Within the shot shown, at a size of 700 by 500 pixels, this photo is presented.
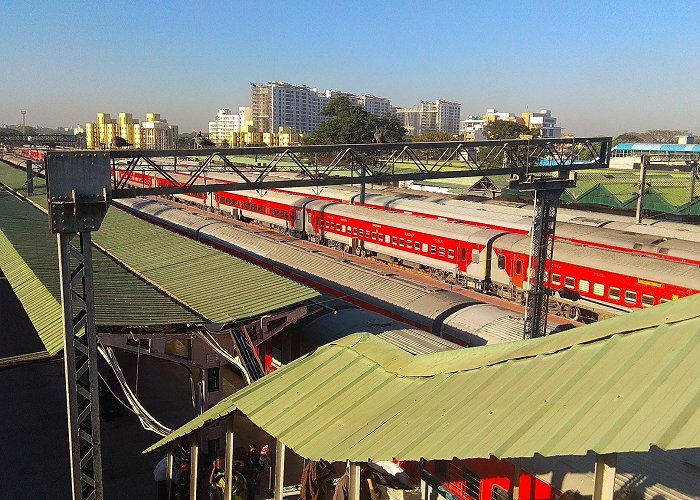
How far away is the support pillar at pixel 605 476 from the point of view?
15.0 ft

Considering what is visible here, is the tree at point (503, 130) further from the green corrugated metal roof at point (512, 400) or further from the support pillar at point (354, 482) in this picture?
the support pillar at point (354, 482)

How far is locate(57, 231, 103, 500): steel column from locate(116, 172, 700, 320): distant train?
19.1 m

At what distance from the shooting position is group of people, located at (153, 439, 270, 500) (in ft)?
38.2

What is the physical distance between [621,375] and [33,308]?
49.3 feet

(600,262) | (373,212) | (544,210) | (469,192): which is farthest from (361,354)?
(469,192)

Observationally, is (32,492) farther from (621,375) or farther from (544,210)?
(544,210)

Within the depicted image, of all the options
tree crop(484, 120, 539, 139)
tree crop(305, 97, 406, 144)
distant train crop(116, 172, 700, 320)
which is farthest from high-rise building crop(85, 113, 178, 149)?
distant train crop(116, 172, 700, 320)

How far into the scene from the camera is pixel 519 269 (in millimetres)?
28234

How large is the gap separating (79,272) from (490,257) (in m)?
22.7

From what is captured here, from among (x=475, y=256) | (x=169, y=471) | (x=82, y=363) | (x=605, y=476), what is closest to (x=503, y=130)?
(x=475, y=256)

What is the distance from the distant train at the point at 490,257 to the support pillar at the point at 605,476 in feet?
64.1

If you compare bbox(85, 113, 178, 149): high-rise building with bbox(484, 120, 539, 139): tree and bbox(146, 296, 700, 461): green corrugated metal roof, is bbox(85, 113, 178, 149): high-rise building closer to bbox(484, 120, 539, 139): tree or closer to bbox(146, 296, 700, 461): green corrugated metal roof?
bbox(484, 120, 539, 139): tree

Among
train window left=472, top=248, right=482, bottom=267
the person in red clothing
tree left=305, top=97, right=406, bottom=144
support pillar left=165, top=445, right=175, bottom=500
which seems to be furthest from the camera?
tree left=305, top=97, right=406, bottom=144

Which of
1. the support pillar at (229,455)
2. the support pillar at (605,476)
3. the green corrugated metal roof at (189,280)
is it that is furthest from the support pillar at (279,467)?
the green corrugated metal roof at (189,280)
